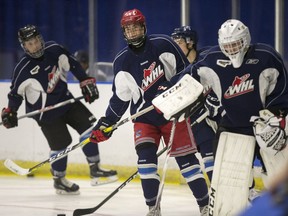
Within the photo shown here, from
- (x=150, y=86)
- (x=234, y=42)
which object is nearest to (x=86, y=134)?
(x=150, y=86)

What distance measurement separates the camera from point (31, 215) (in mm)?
4691

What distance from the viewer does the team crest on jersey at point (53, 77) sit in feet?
18.0

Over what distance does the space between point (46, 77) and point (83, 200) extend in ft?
2.79

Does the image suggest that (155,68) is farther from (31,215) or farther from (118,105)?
(31,215)

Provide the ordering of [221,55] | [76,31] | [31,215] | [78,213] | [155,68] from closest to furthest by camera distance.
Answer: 1. [221,55]
2. [155,68]
3. [78,213]
4. [31,215]
5. [76,31]

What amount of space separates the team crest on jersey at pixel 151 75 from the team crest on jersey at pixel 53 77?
5.05 feet

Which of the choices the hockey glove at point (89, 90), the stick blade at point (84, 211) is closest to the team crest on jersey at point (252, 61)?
the stick blade at point (84, 211)

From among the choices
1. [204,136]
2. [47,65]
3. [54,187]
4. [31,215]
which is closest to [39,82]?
[47,65]

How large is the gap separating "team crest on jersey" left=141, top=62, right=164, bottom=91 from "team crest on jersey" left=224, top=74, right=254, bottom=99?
1.93 ft

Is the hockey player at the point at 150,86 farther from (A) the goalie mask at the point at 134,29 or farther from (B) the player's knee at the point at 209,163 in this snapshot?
(B) the player's knee at the point at 209,163

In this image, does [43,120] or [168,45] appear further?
[43,120]

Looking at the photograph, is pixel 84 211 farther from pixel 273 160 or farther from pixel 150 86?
pixel 273 160

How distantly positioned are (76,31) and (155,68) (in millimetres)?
3653

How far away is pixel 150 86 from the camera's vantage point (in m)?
4.06
